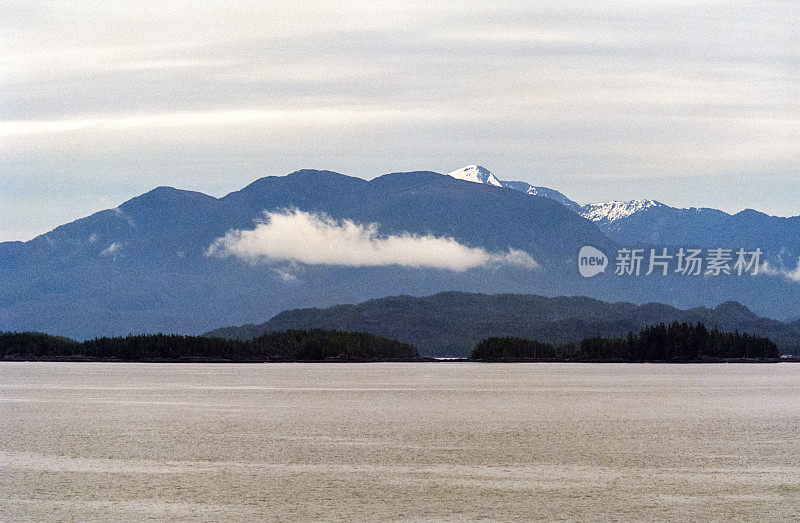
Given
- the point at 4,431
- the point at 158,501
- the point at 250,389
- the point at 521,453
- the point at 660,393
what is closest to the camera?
the point at 158,501

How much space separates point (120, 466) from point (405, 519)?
78.7 ft

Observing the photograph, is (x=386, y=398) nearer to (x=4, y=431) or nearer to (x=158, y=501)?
(x=4, y=431)

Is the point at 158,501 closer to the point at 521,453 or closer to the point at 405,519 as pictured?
the point at 405,519

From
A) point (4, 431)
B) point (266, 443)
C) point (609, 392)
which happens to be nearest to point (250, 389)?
point (609, 392)

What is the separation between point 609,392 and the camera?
16125 cm

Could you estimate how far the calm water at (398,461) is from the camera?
51625 millimetres

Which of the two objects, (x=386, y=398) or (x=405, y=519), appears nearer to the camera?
(x=405, y=519)

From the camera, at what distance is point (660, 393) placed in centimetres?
15750

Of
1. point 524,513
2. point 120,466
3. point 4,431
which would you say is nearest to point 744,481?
point 524,513

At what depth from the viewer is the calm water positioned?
51625 millimetres

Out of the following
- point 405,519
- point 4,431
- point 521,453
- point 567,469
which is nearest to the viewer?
point 405,519

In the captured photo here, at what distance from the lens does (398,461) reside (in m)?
67.9

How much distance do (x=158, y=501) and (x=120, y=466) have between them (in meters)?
13.7

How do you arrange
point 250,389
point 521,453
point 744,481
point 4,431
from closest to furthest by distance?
point 744,481 → point 521,453 → point 4,431 → point 250,389
